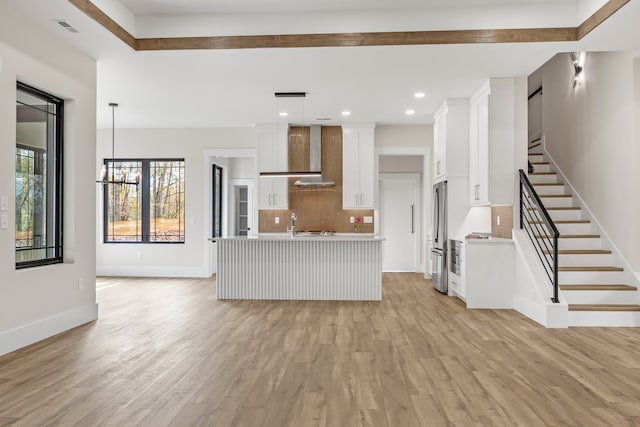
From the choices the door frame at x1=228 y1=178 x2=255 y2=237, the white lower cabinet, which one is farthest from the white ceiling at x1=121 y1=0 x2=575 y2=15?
the door frame at x1=228 y1=178 x2=255 y2=237

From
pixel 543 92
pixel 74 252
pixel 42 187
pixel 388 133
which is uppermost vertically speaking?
pixel 543 92

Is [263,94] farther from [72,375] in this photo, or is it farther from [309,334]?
[72,375]

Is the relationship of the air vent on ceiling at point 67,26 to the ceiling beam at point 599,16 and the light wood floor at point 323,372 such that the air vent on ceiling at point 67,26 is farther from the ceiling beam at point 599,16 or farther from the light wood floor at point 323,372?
the ceiling beam at point 599,16

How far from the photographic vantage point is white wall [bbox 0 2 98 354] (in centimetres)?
392

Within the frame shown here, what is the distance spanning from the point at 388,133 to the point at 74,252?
19.4ft

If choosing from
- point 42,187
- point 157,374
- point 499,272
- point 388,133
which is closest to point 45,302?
point 42,187

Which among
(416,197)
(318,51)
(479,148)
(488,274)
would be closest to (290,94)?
(318,51)

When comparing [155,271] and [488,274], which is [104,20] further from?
[155,271]

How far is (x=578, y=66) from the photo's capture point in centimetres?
668

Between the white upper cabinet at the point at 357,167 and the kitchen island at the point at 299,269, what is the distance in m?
2.25

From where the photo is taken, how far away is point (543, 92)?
8.16m

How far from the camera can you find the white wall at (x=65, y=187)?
3.92 m

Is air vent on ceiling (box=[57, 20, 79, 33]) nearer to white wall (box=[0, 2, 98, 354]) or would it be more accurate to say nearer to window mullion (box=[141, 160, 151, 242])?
white wall (box=[0, 2, 98, 354])

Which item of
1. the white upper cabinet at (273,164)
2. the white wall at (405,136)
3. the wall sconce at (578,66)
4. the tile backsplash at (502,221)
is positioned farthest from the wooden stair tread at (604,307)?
the white upper cabinet at (273,164)
